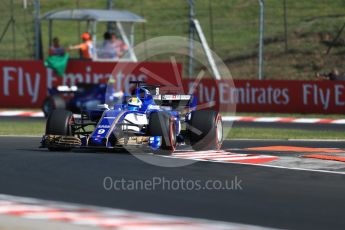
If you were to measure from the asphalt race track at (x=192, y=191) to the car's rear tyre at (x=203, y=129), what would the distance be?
4.41ft

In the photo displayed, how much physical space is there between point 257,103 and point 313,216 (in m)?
17.9

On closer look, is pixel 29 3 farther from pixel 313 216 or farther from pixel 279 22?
pixel 313 216

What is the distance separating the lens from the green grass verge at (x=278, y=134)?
1961 cm

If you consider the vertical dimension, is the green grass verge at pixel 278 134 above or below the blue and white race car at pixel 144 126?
below

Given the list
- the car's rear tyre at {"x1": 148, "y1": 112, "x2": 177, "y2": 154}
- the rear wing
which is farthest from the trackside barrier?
the car's rear tyre at {"x1": 148, "y1": 112, "x2": 177, "y2": 154}

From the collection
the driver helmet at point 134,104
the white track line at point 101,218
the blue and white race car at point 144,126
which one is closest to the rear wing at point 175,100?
the blue and white race car at point 144,126

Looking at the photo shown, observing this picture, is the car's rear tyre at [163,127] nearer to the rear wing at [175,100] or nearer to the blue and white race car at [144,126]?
the blue and white race car at [144,126]

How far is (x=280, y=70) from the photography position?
2833 centimetres

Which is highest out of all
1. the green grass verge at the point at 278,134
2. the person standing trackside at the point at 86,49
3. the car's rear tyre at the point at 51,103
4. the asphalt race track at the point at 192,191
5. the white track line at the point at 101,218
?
the person standing trackside at the point at 86,49

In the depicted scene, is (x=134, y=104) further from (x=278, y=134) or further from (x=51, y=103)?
(x=51, y=103)

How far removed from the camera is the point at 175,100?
1506 centimetres

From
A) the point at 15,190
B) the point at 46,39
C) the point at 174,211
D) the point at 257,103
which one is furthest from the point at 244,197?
the point at 46,39

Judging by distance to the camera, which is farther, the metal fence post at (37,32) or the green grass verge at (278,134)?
the metal fence post at (37,32)

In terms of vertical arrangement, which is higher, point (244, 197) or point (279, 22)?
point (279, 22)
